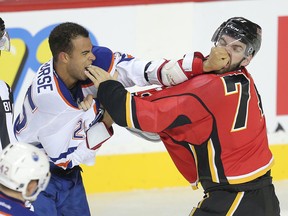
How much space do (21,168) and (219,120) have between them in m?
0.94

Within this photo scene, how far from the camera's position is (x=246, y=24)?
3479mm

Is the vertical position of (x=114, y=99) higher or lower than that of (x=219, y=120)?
higher

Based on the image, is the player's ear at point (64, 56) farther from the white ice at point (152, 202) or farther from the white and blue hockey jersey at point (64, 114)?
the white ice at point (152, 202)

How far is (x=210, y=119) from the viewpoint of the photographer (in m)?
3.40

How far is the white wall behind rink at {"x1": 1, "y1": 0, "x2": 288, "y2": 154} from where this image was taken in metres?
5.26

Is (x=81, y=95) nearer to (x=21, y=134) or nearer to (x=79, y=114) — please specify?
(x=79, y=114)

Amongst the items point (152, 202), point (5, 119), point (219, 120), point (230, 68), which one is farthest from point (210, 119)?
point (152, 202)

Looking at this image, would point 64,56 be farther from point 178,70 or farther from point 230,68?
point 230,68

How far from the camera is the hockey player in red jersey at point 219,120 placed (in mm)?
3371

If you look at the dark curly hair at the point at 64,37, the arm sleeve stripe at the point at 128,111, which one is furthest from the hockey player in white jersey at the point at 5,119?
the arm sleeve stripe at the point at 128,111

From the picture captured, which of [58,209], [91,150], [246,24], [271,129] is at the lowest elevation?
[271,129]

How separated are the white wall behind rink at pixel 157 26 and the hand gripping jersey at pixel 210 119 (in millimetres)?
1824

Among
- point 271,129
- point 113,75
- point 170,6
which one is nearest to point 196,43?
point 170,6

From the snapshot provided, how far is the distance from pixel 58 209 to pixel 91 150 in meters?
0.40
